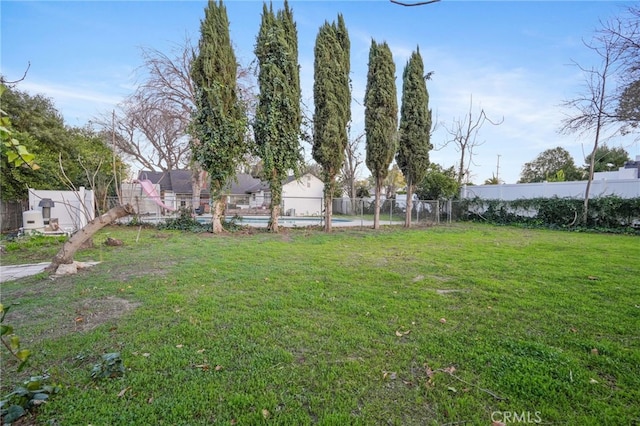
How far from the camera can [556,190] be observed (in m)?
15.7

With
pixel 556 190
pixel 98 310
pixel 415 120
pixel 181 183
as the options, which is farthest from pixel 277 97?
pixel 181 183

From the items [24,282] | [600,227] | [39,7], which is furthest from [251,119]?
[600,227]

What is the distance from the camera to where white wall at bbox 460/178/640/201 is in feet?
44.0

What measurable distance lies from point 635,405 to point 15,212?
16409 mm

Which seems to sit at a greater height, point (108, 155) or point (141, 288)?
point (108, 155)

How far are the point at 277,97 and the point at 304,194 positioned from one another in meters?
18.2

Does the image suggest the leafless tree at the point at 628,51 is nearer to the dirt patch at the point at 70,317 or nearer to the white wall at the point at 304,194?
the dirt patch at the point at 70,317

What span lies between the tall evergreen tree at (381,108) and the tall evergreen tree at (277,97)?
323 centimetres

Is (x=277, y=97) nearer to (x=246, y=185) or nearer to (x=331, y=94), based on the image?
(x=331, y=94)

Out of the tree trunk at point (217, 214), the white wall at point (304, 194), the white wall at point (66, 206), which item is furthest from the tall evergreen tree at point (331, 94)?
the white wall at point (304, 194)

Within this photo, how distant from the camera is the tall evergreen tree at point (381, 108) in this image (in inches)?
477

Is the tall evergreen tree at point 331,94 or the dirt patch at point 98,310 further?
the tall evergreen tree at point 331,94

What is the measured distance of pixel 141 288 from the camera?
412 centimetres

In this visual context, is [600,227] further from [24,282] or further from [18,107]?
[18,107]
